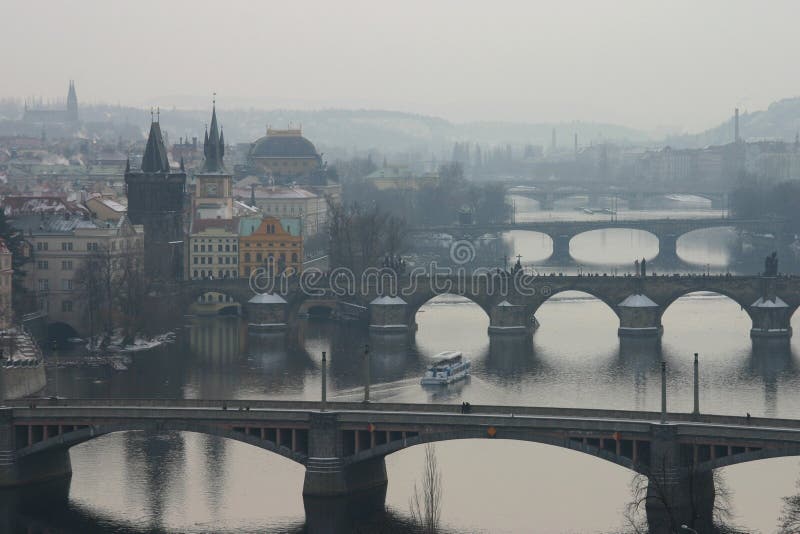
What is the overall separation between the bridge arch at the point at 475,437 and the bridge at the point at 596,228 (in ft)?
253

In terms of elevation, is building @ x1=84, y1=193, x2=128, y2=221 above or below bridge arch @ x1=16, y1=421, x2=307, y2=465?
above

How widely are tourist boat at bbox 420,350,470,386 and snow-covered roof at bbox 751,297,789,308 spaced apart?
18.0m

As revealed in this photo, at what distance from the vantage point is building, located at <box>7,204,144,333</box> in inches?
3344

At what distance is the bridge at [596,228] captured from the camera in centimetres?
13200

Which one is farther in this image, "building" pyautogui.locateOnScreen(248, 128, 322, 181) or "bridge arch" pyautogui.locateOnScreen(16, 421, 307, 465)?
"building" pyautogui.locateOnScreen(248, 128, 322, 181)

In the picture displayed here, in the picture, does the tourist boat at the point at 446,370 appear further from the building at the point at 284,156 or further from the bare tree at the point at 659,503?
the building at the point at 284,156

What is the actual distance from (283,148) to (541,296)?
262 feet

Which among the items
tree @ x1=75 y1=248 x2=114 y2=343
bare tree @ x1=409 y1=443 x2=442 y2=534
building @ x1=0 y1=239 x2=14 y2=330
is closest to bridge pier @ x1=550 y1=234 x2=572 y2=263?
tree @ x1=75 y1=248 x2=114 y2=343

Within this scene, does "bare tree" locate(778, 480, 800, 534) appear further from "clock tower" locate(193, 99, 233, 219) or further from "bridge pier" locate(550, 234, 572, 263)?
"bridge pier" locate(550, 234, 572, 263)

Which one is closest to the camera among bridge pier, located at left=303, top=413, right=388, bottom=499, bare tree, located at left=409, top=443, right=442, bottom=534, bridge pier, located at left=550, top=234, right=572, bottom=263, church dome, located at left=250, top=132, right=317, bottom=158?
bare tree, located at left=409, top=443, right=442, bottom=534

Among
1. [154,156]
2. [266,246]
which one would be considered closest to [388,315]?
[266,246]

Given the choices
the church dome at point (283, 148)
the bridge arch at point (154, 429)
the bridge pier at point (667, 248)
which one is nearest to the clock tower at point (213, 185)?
the bridge pier at point (667, 248)

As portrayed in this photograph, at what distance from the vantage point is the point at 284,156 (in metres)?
166

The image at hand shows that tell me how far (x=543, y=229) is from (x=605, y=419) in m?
84.1
